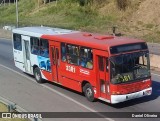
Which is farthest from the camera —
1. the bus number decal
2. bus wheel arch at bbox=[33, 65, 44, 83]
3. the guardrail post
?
bus wheel arch at bbox=[33, 65, 44, 83]

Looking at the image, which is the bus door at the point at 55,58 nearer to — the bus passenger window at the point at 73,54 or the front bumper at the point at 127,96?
the bus passenger window at the point at 73,54

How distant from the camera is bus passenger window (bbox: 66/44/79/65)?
16922 mm

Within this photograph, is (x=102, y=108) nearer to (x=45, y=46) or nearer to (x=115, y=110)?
(x=115, y=110)

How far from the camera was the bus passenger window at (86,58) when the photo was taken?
52.3 ft

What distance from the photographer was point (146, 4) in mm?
56438

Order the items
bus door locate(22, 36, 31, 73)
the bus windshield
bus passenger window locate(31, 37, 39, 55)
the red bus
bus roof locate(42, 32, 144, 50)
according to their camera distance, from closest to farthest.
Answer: the bus windshield → the red bus → bus roof locate(42, 32, 144, 50) → bus passenger window locate(31, 37, 39, 55) → bus door locate(22, 36, 31, 73)

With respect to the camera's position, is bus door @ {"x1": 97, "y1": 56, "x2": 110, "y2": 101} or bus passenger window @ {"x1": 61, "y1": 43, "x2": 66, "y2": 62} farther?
bus passenger window @ {"x1": 61, "y1": 43, "x2": 66, "y2": 62}

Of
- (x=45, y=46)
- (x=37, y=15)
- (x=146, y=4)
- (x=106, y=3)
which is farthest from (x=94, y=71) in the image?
(x=37, y=15)

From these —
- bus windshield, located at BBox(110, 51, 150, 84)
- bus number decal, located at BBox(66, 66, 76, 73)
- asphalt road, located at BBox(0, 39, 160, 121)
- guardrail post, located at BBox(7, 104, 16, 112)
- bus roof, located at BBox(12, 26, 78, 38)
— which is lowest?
asphalt road, located at BBox(0, 39, 160, 121)

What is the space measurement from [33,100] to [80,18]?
44.1 m

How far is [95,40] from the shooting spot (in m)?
16.1

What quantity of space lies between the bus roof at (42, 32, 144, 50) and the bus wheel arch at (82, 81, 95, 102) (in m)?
1.63

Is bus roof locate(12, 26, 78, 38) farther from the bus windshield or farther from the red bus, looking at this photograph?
the bus windshield

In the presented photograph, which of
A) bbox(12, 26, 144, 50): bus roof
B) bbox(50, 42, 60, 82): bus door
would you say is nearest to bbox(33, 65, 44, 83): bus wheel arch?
bbox(50, 42, 60, 82): bus door
